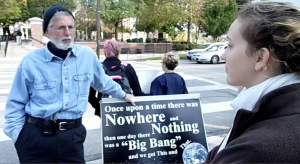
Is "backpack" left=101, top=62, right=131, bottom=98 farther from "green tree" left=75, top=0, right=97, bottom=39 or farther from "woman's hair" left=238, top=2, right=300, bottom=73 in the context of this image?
"green tree" left=75, top=0, right=97, bottom=39

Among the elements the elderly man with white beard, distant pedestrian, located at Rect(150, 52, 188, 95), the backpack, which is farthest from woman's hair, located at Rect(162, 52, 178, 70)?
the elderly man with white beard

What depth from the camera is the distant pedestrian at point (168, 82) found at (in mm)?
3885

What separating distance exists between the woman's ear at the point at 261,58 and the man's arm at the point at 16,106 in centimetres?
182

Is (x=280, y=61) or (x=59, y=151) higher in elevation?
(x=280, y=61)

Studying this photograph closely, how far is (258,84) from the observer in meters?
1.01

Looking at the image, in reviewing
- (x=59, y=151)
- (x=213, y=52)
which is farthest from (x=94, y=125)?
(x=213, y=52)

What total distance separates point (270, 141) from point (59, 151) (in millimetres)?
1846

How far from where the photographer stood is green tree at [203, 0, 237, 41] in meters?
29.8

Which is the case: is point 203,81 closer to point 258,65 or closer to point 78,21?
point 258,65

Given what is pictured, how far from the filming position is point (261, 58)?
988 mm

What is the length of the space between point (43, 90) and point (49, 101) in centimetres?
10

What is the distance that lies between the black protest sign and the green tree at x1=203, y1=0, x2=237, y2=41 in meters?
28.0

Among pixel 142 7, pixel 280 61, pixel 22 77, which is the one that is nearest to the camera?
pixel 280 61

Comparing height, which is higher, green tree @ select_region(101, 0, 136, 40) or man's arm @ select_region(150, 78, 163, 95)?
green tree @ select_region(101, 0, 136, 40)
